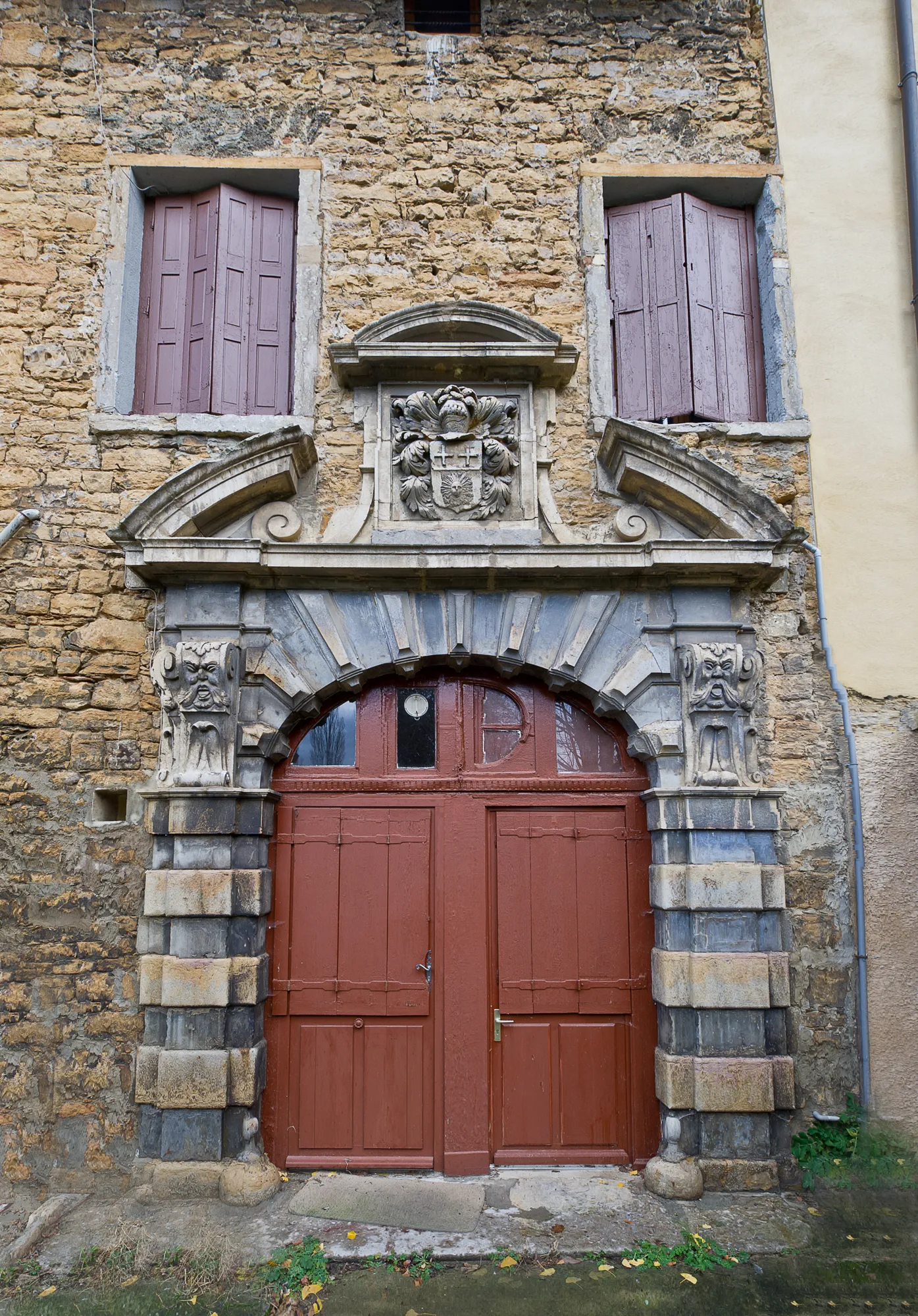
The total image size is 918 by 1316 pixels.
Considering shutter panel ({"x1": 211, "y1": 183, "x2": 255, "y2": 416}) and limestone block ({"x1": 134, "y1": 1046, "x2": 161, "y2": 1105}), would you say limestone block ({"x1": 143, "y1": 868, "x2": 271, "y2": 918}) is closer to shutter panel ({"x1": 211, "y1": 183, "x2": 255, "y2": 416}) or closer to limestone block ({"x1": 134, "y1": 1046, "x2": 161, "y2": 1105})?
limestone block ({"x1": 134, "y1": 1046, "x2": 161, "y2": 1105})

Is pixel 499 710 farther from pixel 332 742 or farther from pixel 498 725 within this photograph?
pixel 332 742

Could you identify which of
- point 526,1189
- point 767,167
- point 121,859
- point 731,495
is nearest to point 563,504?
point 731,495

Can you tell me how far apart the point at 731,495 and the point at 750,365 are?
1240 millimetres

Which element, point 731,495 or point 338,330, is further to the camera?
point 338,330

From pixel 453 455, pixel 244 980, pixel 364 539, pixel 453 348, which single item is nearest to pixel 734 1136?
pixel 244 980

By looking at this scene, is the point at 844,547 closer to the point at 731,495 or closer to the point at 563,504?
the point at 731,495

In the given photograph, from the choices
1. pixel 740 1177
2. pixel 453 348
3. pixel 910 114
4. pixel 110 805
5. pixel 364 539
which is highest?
pixel 910 114

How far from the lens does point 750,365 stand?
5488 millimetres

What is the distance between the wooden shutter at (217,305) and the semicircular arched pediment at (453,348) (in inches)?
23.6

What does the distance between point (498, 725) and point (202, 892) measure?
5.77 feet

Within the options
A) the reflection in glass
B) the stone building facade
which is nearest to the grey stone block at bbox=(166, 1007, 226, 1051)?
the stone building facade

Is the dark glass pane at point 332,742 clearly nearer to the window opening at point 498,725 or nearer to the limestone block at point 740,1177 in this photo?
the window opening at point 498,725

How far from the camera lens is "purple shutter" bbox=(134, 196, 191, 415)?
540cm

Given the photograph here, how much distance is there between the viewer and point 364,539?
493 centimetres
